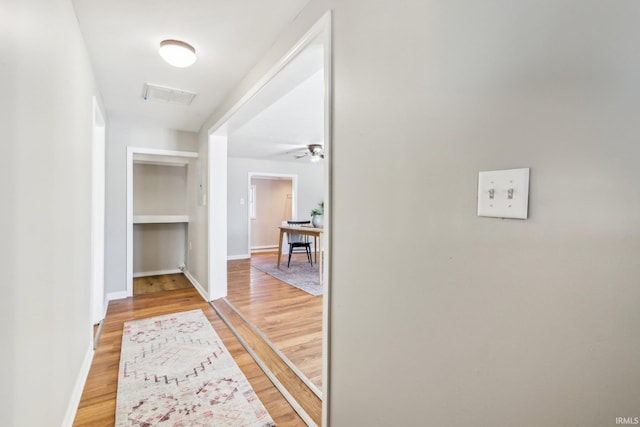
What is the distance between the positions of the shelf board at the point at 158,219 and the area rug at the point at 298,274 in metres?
1.63

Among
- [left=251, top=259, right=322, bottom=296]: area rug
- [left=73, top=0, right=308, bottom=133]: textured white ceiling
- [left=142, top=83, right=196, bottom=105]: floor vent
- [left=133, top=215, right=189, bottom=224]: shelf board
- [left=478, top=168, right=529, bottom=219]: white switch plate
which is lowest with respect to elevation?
[left=251, top=259, right=322, bottom=296]: area rug

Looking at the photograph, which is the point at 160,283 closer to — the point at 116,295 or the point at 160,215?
the point at 116,295

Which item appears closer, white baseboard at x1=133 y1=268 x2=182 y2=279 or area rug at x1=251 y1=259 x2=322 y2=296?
area rug at x1=251 y1=259 x2=322 y2=296

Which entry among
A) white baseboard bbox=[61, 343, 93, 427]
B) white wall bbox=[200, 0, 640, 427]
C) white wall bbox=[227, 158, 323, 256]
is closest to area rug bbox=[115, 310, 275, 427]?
white baseboard bbox=[61, 343, 93, 427]

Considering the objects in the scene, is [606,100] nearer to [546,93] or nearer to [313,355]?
[546,93]

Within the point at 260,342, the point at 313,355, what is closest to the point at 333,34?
the point at 313,355

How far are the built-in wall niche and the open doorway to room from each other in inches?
41.2

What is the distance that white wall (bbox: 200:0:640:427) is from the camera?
0.56 meters

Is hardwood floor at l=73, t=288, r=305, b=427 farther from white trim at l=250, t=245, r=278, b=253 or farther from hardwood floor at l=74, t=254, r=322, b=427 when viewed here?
white trim at l=250, t=245, r=278, b=253

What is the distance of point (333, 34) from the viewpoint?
1.37 m

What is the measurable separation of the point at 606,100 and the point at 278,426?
184cm

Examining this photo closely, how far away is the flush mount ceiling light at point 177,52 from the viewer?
1928 mm

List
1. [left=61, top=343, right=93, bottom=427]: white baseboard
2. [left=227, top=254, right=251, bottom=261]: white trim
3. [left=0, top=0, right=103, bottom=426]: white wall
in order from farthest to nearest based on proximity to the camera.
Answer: [left=227, top=254, right=251, bottom=261]: white trim, [left=61, top=343, right=93, bottom=427]: white baseboard, [left=0, top=0, right=103, bottom=426]: white wall

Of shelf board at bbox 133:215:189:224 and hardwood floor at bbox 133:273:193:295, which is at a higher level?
shelf board at bbox 133:215:189:224
